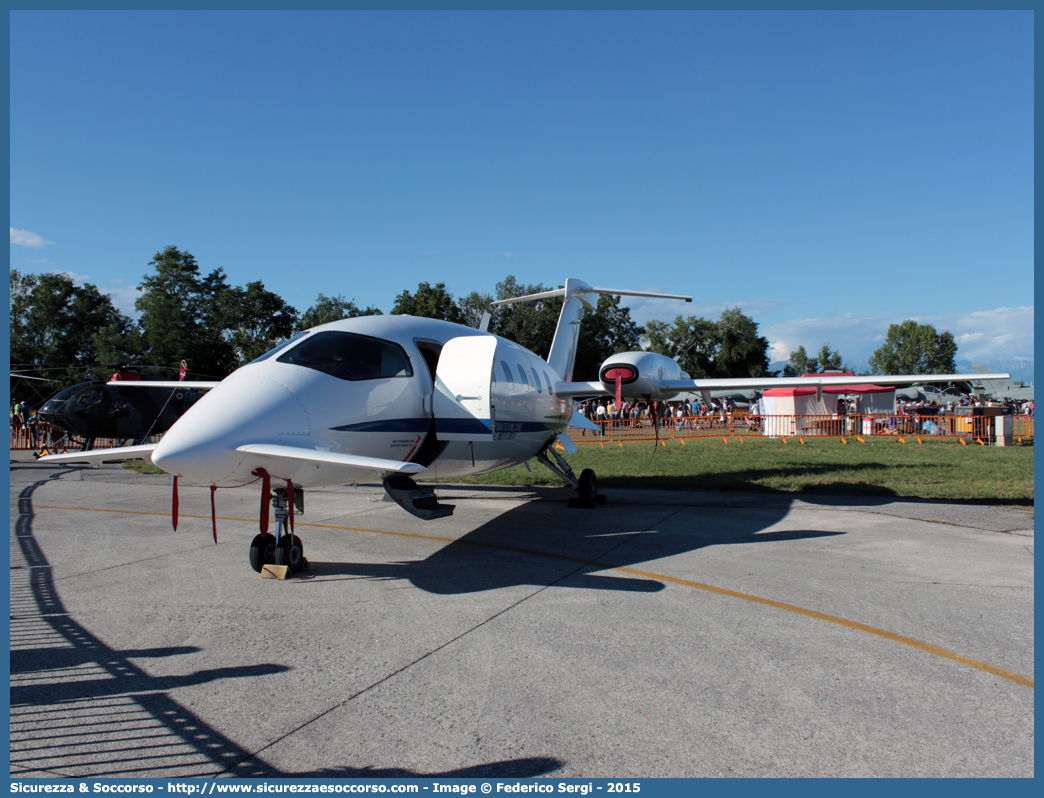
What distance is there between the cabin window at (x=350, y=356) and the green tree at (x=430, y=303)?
5360 centimetres

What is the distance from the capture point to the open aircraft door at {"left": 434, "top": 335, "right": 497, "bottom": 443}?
8.09 meters

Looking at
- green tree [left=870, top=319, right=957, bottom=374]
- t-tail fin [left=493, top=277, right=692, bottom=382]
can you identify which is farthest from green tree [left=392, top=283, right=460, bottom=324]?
green tree [left=870, top=319, right=957, bottom=374]

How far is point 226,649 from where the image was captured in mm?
4820

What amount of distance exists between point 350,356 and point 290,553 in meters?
2.23

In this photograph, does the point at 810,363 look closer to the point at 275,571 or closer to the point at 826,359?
the point at 826,359

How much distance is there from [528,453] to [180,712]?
25.4 ft

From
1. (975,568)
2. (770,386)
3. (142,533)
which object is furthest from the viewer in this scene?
(770,386)

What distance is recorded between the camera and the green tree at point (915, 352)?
117500 mm

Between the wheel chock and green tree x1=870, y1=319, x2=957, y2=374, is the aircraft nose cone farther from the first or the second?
green tree x1=870, y1=319, x2=957, y2=374

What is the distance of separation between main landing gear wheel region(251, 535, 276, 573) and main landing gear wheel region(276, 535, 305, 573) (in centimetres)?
9

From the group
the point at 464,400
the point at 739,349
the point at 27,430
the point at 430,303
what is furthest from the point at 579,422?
the point at 739,349

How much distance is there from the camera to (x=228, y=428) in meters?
5.69
